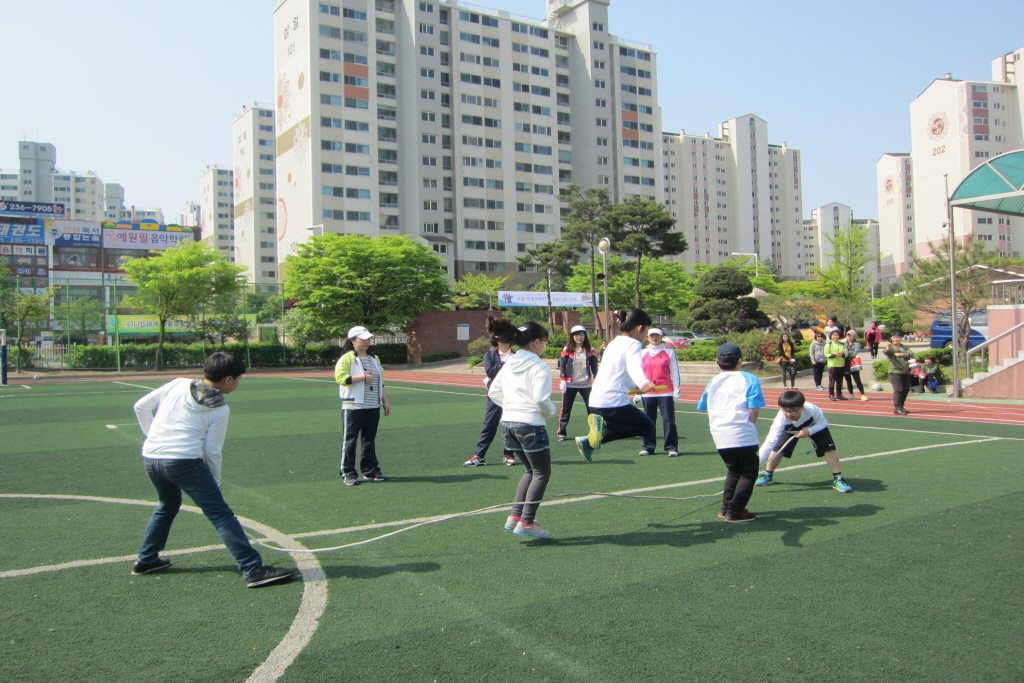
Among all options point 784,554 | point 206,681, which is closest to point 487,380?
point 784,554

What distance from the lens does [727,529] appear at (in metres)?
5.63

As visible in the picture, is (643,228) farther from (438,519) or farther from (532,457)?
(532,457)

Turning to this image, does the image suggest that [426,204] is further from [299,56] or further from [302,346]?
[302,346]

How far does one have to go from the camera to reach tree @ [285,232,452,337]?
4147 cm

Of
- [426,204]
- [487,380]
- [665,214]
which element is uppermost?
[426,204]

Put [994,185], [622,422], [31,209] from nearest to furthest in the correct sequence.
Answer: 1. [622,422]
2. [994,185]
3. [31,209]

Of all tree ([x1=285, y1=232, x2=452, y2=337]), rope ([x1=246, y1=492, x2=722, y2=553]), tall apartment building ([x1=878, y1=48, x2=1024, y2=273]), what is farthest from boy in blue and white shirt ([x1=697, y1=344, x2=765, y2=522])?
tall apartment building ([x1=878, y1=48, x2=1024, y2=273])

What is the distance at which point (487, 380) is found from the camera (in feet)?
29.5

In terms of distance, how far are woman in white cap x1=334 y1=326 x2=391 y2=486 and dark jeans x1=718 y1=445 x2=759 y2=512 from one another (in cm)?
377

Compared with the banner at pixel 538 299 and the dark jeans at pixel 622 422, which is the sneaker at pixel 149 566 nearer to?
the dark jeans at pixel 622 422

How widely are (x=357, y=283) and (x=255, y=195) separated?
75571 millimetres

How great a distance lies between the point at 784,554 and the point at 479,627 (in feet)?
7.86

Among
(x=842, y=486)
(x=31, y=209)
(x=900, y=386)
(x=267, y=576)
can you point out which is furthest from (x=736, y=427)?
(x=31, y=209)

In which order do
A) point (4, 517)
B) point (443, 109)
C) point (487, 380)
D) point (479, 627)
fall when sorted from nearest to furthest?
point (479, 627), point (4, 517), point (487, 380), point (443, 109)
